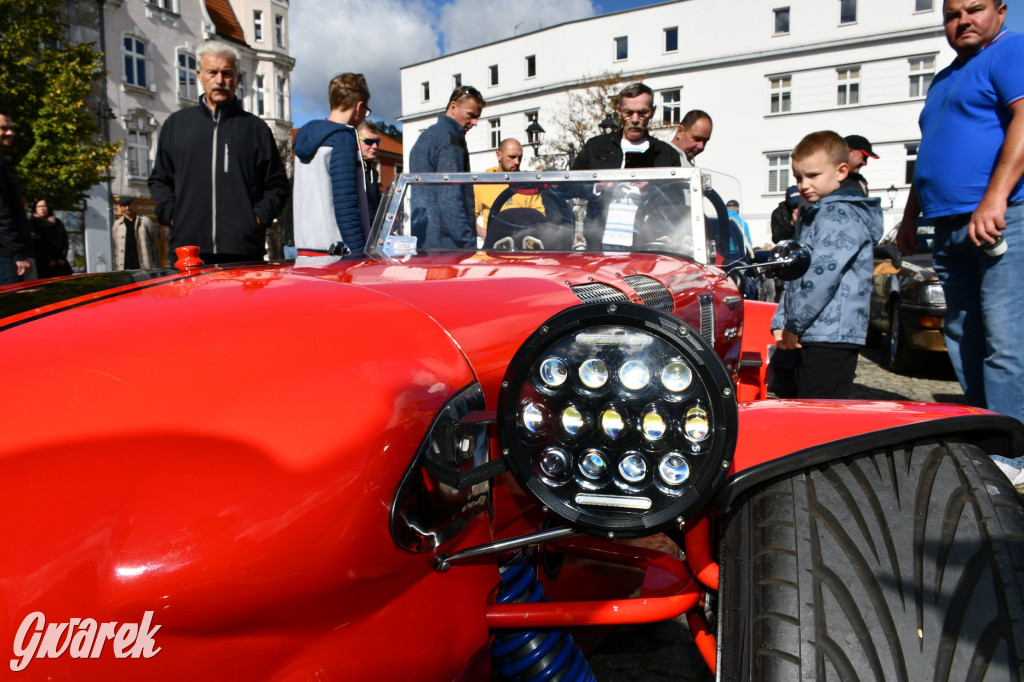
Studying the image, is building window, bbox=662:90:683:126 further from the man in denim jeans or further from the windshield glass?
the windshield glass

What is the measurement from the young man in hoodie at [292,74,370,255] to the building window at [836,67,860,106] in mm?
32757

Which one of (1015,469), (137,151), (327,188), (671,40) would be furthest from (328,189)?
(671,40)

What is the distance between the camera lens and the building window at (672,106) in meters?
36.1

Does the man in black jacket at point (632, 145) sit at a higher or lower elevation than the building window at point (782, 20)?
lower

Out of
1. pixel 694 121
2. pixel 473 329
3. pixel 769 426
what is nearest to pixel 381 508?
pixel 473 329

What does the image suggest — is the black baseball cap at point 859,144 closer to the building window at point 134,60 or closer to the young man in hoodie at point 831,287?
the young man in hoodie at point 831,287

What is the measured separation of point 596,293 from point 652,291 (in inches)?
13.6

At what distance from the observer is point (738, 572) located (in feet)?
3.91

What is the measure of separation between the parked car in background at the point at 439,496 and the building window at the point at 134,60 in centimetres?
3082

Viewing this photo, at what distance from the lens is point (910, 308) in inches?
243

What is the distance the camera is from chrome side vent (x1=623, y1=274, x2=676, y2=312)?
81.6 inches

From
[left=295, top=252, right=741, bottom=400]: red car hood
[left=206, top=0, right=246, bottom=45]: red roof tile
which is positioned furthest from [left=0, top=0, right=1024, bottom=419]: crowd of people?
[left=206, top=0, right=246, bottom=45]: red roof tile

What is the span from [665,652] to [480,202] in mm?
1811

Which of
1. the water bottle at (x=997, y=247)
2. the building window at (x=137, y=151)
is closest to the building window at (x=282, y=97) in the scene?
the building window at (x=137, y=151)
